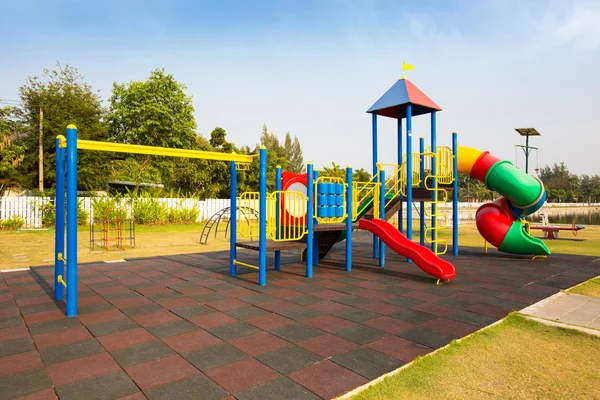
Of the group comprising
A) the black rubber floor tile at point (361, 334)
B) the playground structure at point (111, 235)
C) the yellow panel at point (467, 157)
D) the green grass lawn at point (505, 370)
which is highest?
the yellow panel at point (467, 157)

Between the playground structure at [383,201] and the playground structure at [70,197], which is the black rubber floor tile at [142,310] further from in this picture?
the playground structure at [383,201]

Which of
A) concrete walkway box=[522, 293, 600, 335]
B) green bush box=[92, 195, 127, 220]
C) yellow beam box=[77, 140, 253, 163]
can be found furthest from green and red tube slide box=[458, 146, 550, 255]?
green bush box=[92, 195, 127, 220]

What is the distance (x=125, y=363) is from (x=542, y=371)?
3.64 m

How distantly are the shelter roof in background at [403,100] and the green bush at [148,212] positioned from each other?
49.4 ft

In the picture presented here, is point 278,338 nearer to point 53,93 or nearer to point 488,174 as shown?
point 488,174

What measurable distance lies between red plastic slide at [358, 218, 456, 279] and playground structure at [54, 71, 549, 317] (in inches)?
0.7

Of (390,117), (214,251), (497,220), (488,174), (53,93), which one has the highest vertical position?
(53,93)

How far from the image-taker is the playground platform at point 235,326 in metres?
3.12

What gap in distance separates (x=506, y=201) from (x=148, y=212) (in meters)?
17.4

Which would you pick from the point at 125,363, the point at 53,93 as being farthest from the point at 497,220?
the point at 53,93

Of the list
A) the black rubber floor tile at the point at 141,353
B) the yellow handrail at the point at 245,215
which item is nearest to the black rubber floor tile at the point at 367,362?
the black rubber floor tile at the point at 141,353

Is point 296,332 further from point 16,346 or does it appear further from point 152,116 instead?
point 152,116

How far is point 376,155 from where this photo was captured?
34.3 ft

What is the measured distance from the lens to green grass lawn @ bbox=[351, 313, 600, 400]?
297 cm
